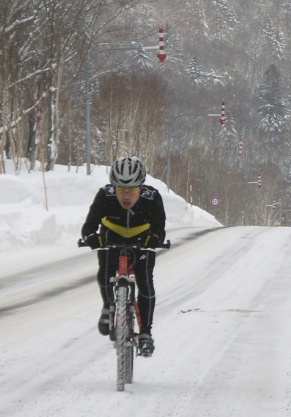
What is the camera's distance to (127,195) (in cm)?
678

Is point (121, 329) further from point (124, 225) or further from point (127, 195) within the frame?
point (127, 195)

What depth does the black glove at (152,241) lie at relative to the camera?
6.82 meters

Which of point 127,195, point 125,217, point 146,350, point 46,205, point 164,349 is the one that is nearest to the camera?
point 127,195

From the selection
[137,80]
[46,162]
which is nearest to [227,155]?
[137,80]

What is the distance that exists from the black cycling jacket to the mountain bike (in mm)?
111

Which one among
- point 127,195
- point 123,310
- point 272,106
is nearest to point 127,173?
point 127,195

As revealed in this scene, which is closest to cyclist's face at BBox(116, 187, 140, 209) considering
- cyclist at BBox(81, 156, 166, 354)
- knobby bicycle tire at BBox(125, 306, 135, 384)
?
cyclist at BBox(81, 156, 166, 354)

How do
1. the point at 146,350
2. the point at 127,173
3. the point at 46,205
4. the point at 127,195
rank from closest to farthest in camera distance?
the point at 127,173 → the point at 127,195 → the point at 146,350 → the point at 46,205

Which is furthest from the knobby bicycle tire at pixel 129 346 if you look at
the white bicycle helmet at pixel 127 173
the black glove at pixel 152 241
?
the white bicycle helmet at pixel 127 173

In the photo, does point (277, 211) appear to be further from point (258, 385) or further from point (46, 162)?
point (258, 385)

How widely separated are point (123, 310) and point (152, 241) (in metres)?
0.54

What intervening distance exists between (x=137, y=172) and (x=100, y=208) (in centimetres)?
47

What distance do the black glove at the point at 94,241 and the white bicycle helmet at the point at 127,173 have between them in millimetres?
449

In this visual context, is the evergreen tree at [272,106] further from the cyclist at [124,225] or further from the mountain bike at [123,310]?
the mountain bike at [123,310]
